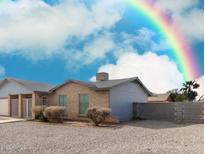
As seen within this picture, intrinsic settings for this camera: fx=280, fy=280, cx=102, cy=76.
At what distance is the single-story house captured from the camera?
78.1 feet

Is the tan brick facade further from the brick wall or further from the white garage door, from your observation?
the white garage door

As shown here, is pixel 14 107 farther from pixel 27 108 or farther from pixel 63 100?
pixel 63 100

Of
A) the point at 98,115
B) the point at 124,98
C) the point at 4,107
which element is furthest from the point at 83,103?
the point at 4,107

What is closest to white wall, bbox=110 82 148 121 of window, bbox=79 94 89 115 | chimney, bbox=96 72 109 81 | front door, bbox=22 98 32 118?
window, bbox=79 94 89 115

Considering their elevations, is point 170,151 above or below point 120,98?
below

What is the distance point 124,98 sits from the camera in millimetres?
25453

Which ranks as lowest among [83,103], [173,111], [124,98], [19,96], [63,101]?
[173,111]

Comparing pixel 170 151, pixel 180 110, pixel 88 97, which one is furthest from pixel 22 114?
pixel 170 151

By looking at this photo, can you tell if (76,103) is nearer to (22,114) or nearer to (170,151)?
(22,114)

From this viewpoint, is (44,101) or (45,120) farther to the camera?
(44,101)

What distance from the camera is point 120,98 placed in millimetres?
24719

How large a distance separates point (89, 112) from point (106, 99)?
8.01ft

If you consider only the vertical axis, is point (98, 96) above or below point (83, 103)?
above

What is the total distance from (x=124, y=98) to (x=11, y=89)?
12684mm
